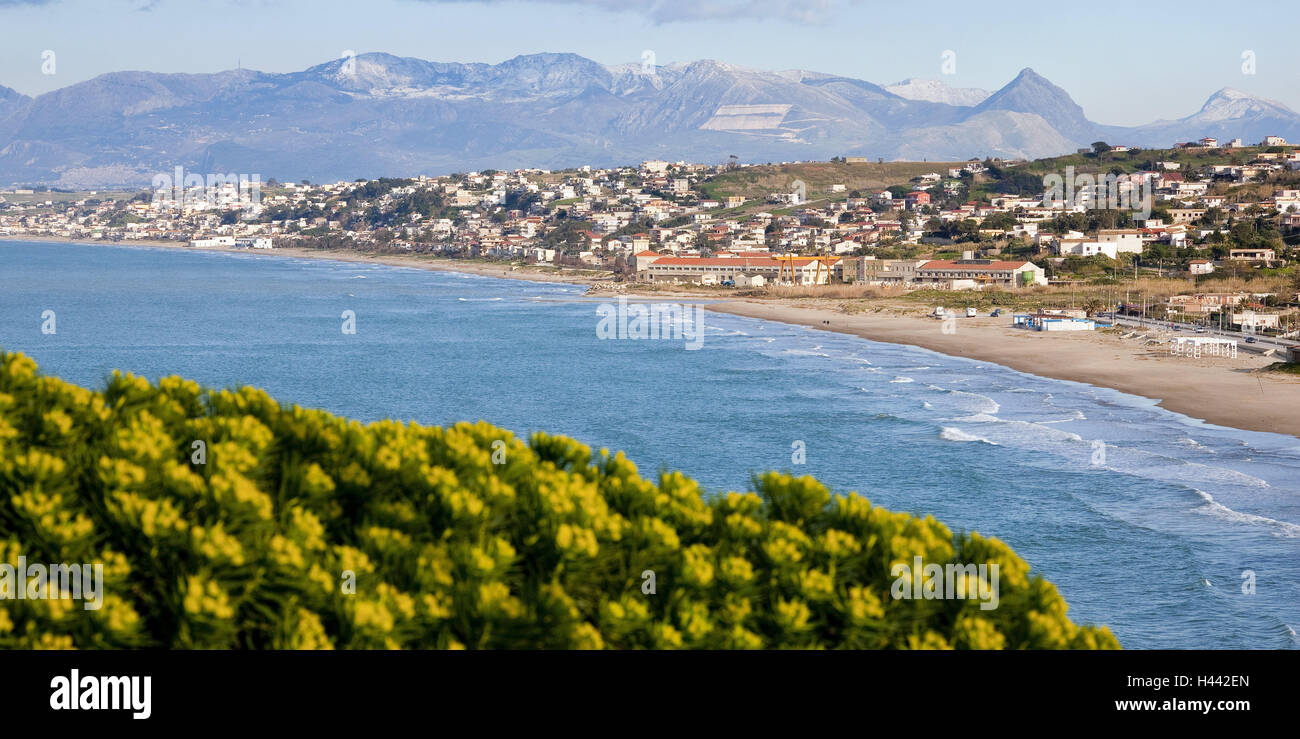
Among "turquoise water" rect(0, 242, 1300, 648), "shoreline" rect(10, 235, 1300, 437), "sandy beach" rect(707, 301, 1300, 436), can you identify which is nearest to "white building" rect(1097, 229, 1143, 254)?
"shoreline" rect(10, 235, 1300, 437)

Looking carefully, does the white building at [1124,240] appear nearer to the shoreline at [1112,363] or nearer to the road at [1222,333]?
the shoreline at [1112,363]

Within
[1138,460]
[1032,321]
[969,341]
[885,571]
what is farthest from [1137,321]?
[885,571]

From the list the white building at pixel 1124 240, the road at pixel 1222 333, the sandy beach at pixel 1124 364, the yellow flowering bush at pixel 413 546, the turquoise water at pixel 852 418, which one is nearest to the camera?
the yellow flowering bush at pixel 413 546

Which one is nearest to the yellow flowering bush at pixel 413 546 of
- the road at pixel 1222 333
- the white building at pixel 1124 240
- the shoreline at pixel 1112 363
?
the shoreline at pixel 1112 363

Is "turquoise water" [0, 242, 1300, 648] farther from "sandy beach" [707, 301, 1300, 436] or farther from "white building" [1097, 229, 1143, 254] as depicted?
"white building" [1097, 229, 1143, 254]

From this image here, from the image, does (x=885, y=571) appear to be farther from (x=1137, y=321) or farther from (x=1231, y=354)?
(x=1137, y=321)

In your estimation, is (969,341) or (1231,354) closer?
(1231,354)
